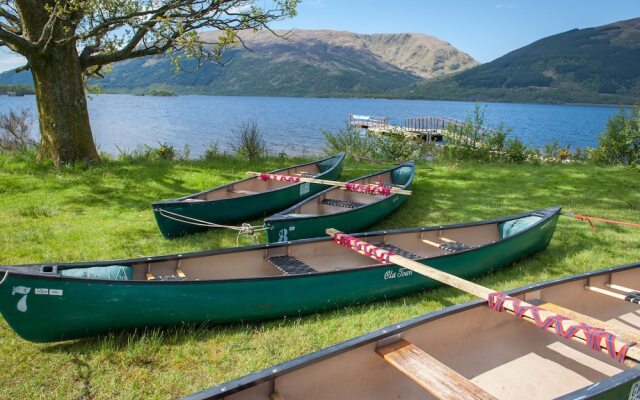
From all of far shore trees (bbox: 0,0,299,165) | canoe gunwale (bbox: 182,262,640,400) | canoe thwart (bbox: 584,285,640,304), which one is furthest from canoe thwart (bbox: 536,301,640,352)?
far shore trees (bbox: 0,0,299,165)

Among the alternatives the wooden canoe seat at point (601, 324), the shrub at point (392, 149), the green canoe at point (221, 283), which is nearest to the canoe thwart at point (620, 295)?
the wooden canoe seat at point (601, 324)

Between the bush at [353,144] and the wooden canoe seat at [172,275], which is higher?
the bush at [353,144]

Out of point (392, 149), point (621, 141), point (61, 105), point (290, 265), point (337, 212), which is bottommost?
point (290, 265)

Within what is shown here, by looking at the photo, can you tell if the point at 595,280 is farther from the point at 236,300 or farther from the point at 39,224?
the point at 39,224

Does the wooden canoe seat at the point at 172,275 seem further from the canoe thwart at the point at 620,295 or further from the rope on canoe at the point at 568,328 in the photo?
the canoe thwart at the point at 620,295

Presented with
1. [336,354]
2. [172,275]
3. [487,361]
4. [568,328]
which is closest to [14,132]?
[172,275]

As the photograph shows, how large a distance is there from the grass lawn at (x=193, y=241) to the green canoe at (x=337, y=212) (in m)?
0.63

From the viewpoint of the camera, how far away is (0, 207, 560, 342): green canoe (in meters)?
4.07

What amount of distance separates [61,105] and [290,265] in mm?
10015

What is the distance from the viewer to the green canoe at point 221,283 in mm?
4066

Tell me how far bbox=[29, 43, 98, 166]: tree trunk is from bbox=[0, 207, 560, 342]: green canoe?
935 cm

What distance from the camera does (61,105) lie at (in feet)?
40.7

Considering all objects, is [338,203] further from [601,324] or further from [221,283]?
[601,324]

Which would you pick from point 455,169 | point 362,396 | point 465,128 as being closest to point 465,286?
point 362,396
